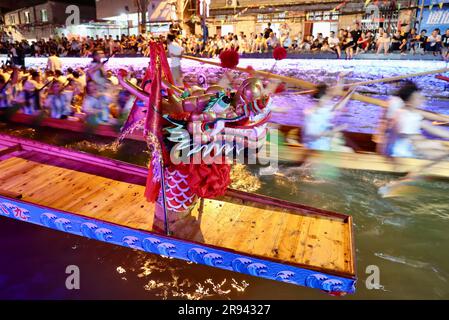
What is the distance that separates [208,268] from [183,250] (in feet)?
2.78

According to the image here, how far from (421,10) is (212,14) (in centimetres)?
1431

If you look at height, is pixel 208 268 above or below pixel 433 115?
below

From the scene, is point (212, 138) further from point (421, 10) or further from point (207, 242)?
point (421, 10)

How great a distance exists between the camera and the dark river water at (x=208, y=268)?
3428mm

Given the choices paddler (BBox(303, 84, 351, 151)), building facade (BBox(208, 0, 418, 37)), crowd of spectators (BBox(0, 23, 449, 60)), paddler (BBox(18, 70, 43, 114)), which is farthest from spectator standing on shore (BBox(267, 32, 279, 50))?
paddler (BBox(303, 84, 351, 151))

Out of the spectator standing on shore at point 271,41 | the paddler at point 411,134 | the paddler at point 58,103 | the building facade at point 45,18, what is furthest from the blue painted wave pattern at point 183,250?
the building facade at point 45,18

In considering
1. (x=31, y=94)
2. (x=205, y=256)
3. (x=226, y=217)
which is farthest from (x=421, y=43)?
(x=205, y=256)

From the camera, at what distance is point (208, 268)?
375cm

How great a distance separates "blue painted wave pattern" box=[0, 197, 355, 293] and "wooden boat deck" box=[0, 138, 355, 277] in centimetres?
7

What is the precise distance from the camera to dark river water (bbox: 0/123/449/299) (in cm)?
343

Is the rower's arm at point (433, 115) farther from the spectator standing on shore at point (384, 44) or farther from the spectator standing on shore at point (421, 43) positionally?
the spectator standing on shore at point (384, 44)

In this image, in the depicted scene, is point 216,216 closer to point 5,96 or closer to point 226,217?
point 226,217

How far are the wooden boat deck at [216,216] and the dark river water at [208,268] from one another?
0.62 metres

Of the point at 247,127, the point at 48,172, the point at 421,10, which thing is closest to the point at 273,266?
the point at 247,127
